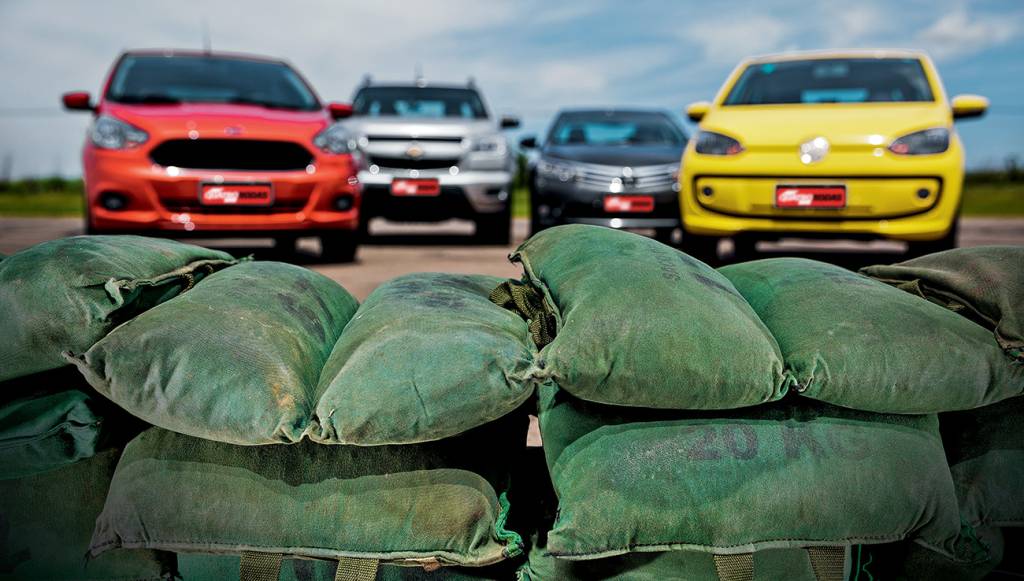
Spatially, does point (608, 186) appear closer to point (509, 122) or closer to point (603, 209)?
point (603, 209)

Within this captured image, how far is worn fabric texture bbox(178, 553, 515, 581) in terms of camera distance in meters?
1.81

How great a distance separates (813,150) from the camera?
5.44m

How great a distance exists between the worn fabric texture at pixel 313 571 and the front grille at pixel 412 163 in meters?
6.41

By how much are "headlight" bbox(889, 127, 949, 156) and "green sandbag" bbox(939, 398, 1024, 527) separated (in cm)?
380

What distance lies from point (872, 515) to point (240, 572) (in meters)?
1.25

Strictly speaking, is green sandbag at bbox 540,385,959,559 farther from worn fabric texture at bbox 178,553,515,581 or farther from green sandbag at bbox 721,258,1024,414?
worn fabric texture at bbox 178,553,515,581

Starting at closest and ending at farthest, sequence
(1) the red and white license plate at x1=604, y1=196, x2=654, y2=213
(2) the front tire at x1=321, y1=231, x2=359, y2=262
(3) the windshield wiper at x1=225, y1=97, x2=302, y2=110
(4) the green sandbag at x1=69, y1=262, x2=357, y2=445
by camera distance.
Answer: (4) the green sandbag at x1=69, y1=262, x2=357, y2=445 → (3) the windshield wiper at x1=225, y1=97, x2=302, y2=110 → (2) the front tire at x1=321, y1=231, x2=359, y2=262 → (1) the red and white license plate at x1=604, y1=196, x2=654, y2=213

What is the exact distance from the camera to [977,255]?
79.7 inches

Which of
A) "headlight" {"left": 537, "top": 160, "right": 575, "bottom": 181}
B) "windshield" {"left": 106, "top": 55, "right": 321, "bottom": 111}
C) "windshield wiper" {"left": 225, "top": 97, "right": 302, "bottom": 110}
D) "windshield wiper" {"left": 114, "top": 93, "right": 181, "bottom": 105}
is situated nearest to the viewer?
"windshield wiper" {"left": 114, "top": 93, "right": 181, "bottom": 105}

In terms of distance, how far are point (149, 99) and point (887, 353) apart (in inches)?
224

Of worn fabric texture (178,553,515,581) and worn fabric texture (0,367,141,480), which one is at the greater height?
worn fabric texture (0,367,141,480)

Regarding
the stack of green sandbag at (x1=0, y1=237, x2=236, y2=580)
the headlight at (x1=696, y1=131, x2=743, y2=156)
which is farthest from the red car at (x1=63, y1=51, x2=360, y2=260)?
the stack of green sandbag at (x1=0, y1=237, x2=236, y2=580)

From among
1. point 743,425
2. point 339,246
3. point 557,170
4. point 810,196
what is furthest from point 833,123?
point 743,425

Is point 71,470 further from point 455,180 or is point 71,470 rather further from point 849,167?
point 455,180
